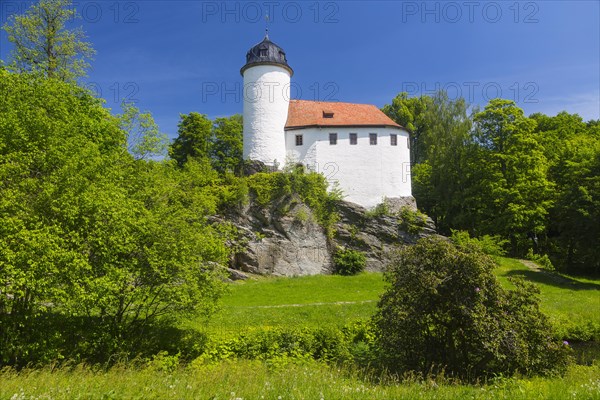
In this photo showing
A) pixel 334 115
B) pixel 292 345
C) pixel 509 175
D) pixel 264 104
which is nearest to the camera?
Answer: pixel 292 345

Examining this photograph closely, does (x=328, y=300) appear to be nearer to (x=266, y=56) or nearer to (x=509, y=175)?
(x=266, y=56)

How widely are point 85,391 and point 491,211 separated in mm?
38417

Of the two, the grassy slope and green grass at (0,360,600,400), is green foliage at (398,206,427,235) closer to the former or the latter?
the grassy slope

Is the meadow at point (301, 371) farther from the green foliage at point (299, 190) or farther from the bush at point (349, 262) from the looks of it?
the green foliage at point (299, 190)

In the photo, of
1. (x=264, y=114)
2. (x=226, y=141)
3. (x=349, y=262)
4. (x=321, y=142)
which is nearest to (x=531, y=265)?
(x=349, y=262)

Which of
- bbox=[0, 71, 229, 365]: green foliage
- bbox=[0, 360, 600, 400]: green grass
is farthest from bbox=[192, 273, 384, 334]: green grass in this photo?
bbox=[0, 360, 600, 400]: green grass

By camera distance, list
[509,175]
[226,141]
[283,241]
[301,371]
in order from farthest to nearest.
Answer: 1. [226,141]
2. [509,175]
3. [283,241]
4. [301,371]

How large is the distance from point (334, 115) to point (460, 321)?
92.7 feet

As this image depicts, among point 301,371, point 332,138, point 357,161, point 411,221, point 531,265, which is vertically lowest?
point 531,265

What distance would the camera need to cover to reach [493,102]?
40.8m

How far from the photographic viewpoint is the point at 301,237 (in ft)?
105

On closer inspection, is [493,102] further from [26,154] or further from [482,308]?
[26,154]

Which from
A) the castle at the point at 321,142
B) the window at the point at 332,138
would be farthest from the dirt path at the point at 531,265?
the window at the point at 332,138

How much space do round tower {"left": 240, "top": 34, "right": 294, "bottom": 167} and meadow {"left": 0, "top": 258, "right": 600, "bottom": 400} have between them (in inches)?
443
